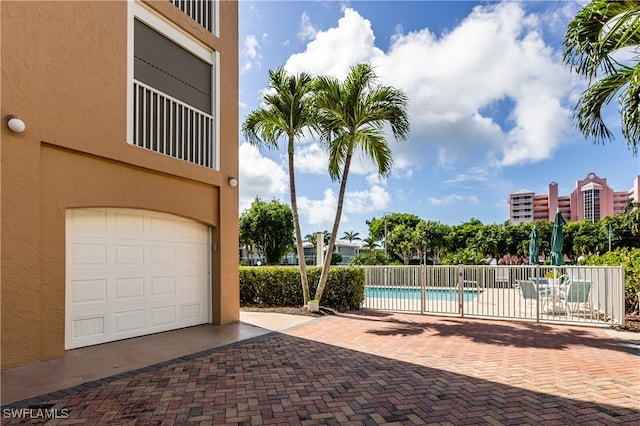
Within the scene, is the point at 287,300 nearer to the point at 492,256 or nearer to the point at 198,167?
the point at 198,167

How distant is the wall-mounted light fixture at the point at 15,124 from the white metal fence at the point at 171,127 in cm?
191

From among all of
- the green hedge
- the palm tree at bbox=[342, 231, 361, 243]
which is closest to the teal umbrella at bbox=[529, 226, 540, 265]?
the green hedge

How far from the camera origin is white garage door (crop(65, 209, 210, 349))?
19.0ft

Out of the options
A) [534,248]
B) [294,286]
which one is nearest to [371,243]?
[534,248]

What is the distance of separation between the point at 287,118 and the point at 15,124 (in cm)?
635

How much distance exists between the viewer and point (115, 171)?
6195mm

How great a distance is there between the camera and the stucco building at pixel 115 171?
16.1 ft

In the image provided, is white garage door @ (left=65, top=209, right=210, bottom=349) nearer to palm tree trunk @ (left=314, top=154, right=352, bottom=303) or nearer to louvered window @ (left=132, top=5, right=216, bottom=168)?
louvered window @ (left=132, top=5, right=216, bottom=168)

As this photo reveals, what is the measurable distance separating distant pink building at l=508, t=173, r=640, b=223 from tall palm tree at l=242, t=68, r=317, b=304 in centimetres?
8746

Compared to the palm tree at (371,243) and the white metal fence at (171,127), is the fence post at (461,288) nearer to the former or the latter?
the white metal fence at (171,127)

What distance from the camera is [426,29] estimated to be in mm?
11555

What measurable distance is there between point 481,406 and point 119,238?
6.13 m

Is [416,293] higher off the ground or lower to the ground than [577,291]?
lower

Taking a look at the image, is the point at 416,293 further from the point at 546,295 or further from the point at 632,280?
the point at 632,280
